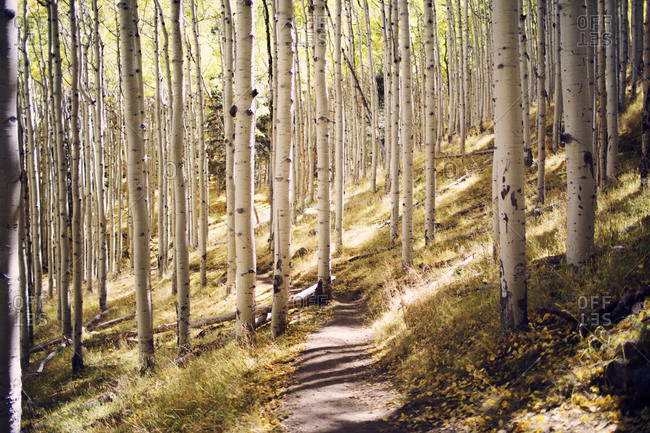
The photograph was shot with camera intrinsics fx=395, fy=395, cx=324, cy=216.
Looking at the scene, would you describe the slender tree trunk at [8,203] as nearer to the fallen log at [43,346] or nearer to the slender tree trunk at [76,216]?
the slender tree trunk at [76,216]

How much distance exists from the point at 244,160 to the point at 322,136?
8.39ft

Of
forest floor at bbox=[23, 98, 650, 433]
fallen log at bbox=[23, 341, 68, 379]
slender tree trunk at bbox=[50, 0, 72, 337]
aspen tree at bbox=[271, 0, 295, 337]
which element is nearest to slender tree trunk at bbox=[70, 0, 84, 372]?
slender tree trunk at bbox=[50, 0, 72, 337]

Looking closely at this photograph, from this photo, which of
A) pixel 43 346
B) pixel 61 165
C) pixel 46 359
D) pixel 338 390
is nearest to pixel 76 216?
pixel 61 165

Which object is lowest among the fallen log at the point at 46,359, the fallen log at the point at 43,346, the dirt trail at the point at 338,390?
the fallen log at the point at 43,346

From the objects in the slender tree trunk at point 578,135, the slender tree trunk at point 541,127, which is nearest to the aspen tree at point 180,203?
the slender tree trunk at point 578,135

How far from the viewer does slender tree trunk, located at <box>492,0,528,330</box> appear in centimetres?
405

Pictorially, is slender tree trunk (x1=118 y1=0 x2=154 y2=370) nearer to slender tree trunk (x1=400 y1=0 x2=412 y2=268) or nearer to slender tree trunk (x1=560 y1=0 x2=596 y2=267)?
slender tree trunk (x1=400 y1=0 x2=412 y2=268)

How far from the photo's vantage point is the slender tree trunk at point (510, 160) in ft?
13.3

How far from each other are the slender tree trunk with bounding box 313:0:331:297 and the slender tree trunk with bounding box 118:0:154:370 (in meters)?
3.13

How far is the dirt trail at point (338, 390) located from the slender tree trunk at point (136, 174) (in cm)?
253

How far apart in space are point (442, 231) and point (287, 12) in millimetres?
7051

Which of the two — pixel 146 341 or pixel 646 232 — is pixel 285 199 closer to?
pixel 146 341

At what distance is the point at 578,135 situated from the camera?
14.5 ft

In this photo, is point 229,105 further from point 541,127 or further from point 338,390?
point 541,127
